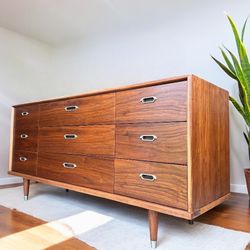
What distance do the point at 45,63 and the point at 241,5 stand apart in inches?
90.0

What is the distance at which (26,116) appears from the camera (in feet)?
6.16

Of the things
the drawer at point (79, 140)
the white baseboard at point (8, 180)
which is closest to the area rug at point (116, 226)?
the drawer at point (79, 140)

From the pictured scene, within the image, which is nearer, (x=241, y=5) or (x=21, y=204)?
(x=21, y=204)

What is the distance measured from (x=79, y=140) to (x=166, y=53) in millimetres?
1298

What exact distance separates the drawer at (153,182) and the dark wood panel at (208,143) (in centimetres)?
5

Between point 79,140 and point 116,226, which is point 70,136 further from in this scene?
point 116,226

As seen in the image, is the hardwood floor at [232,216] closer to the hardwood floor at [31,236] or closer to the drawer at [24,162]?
the hardwood floor at [31,236]

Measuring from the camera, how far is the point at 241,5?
187 cm

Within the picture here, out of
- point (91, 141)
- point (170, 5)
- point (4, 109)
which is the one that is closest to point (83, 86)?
point (4, 109)

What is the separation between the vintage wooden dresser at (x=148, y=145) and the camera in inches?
39.6

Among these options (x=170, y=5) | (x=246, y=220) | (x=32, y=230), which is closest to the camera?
(x=32, y=230)

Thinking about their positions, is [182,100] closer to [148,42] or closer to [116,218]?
[116,218]

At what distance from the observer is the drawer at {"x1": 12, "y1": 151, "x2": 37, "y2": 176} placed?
176 centimetres

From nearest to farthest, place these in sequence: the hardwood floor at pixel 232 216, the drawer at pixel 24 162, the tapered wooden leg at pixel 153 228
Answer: the tapered wooden leg at pixel 153 228, the hardwood floor at pixel 232 216, the drawer at pixel 24 162
